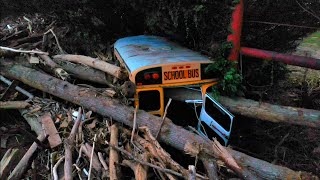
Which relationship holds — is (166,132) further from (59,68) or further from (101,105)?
(59,68)

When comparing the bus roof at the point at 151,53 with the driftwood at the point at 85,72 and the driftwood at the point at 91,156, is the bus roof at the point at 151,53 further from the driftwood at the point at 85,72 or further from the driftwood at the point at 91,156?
the driftwood at the point at 91,156

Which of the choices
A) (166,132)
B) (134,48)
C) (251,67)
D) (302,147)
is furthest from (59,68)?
(302,147)

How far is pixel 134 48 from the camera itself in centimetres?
693

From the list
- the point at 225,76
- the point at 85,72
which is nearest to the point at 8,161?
the point at 85,72

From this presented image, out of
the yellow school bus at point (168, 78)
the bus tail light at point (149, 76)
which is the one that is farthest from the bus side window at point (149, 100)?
the bus tail light at point (149, 76)

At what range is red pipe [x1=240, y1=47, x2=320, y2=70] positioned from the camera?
5.24 metres

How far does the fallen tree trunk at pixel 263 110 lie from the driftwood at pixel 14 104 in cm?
283

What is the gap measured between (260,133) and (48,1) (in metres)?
6.30

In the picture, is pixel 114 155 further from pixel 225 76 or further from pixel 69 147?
pixel 225 76

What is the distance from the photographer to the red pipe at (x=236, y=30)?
5.83m

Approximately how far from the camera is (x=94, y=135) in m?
5.46

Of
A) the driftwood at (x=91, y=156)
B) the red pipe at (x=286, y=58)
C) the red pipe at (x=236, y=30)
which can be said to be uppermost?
the red pipe at (x=236, y=30)

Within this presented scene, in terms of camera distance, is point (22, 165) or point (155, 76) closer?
point (22, 165)

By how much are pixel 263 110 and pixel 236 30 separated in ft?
4.77
